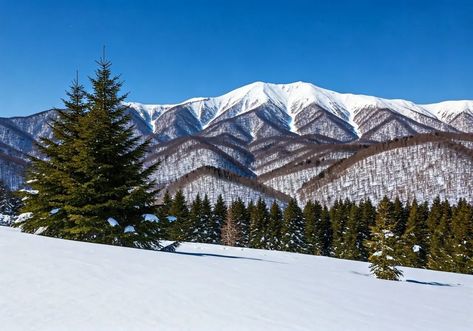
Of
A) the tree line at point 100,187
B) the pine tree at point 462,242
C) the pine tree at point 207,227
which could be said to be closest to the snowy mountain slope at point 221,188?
the pine tree at point 207,227

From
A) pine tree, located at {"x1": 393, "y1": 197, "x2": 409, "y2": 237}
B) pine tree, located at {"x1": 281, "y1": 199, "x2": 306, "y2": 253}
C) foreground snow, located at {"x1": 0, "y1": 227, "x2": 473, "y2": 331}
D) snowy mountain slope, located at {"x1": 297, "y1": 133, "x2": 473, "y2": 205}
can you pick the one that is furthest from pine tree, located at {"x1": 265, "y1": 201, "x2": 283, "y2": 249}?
snowy mountain slope, located at {"x1": 297, "y1": 133, "x2": 473, "y2": 205}

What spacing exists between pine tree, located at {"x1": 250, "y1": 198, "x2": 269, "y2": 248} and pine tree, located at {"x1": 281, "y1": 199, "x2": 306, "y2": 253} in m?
3.58

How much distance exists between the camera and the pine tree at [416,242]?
49906 millimetres

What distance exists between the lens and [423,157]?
194m

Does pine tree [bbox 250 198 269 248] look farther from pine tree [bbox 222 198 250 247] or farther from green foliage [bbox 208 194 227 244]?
green foliage [bbox 208 194 227 244]

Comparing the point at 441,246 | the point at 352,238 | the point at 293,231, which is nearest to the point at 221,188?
the point at 293,231

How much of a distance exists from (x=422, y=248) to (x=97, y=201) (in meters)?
52.5

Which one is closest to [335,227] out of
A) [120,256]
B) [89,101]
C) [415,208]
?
[415,208]

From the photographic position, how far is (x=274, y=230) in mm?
65938

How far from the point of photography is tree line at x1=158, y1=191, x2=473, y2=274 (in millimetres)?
51812

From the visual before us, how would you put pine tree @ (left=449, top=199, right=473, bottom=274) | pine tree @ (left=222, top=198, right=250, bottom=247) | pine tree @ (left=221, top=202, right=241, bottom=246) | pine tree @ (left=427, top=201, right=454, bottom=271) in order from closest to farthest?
pine tree @ (left=449, top=199, right=473, bottom=274)
pine tree @ (left=427, top=201, right=454, bottom=271)
pine tree @ (left=221, top=202, right=241, bottom=246)
pine tree @ (left=222, top=198, right=250, bottom=247)

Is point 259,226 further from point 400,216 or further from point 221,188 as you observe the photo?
point 221,188

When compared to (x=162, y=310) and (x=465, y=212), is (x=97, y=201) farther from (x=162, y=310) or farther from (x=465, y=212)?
(x=465, y=212)

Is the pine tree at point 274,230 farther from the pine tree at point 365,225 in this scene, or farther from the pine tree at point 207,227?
the pine tree at point 365,225
